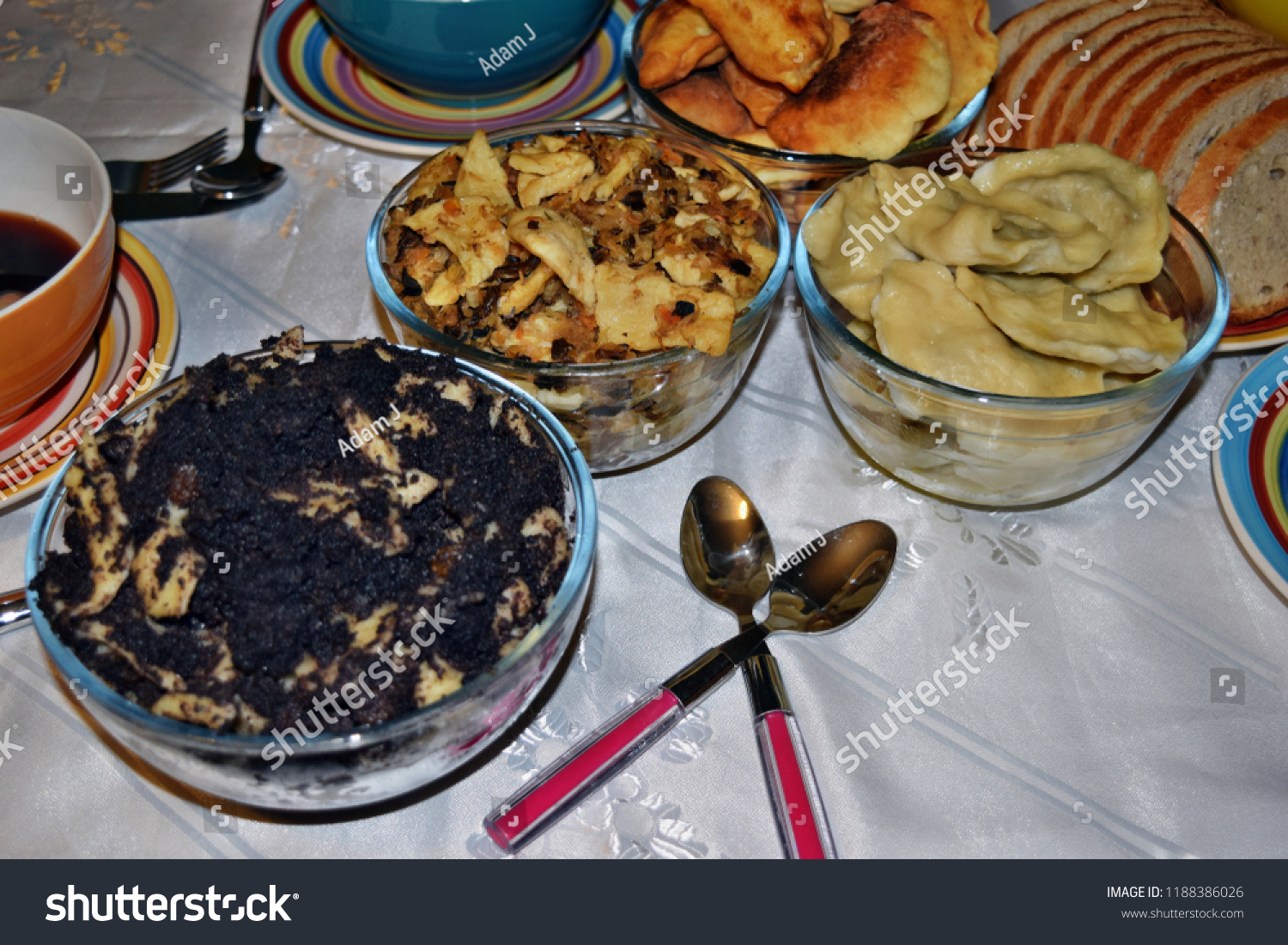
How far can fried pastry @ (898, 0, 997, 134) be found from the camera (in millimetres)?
1470

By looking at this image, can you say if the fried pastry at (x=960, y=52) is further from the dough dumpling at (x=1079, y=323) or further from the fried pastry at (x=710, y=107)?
the dough dumpling at (x=1079, y=323)

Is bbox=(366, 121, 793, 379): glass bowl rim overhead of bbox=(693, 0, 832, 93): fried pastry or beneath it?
beneath

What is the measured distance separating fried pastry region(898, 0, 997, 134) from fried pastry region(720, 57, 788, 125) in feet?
0.49

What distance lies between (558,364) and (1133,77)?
1143 millimetres

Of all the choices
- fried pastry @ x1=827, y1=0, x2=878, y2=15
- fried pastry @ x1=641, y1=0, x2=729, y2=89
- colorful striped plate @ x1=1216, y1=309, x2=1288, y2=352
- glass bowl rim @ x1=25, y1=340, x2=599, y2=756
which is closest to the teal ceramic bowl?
fried pastry @ x1=641, y1=0, x2=729, y2=89

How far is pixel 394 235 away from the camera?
1234 mm

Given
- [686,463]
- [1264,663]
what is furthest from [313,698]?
[1264,663]

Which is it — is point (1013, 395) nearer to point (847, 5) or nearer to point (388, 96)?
point (847, 5)

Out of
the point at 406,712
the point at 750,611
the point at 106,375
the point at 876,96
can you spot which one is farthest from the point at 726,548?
the point at 106,375

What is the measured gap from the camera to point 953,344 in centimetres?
113

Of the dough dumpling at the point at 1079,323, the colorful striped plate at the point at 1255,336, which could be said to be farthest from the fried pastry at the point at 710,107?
the colorful striped plate at the point at 1255,336

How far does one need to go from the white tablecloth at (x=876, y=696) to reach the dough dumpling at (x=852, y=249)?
0.22 meters

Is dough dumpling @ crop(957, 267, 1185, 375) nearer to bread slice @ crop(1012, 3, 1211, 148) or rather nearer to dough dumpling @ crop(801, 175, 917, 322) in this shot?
dough dumpling @ crop(801, 175, 917, 322)

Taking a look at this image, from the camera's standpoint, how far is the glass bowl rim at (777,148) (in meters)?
1.38
